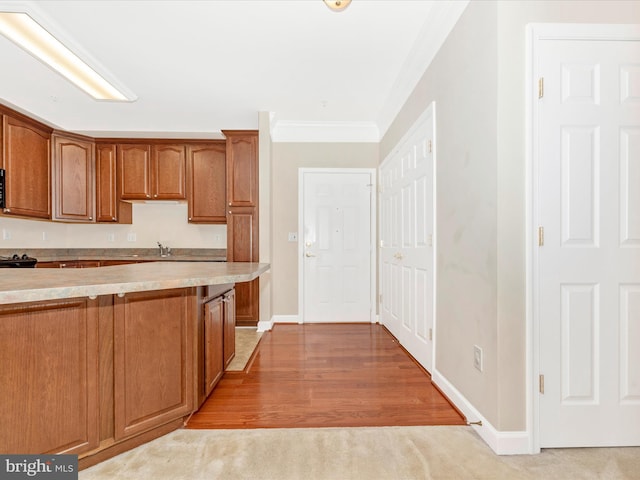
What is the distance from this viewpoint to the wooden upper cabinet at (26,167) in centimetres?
335

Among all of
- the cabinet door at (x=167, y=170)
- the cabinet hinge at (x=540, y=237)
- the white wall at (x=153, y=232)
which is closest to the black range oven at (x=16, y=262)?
the white wall at (x=153, y=232)

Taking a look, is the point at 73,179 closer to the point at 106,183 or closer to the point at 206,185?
the point at 106,183

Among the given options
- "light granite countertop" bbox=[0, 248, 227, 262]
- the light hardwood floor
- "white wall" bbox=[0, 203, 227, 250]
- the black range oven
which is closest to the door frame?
the light hardwood floor

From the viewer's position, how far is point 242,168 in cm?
387

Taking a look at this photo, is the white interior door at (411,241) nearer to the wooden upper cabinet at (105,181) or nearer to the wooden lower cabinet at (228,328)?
the wooden lower cabinet at (228,328)

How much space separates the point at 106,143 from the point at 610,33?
5.29 meters

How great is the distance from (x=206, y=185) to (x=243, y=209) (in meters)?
0.83

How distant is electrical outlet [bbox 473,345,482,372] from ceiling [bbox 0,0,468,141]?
6.63 ft

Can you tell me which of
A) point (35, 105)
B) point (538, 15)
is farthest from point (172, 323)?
point (35, 105)

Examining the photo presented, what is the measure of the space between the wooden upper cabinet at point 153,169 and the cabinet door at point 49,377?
3.29 metres

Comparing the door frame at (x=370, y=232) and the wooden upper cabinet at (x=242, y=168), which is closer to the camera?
the wooden upper cabinet at (x=242, y=168)

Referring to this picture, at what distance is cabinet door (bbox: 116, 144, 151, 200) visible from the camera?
427 centimetres

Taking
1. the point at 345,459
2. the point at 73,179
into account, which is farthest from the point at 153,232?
the point at 345,459

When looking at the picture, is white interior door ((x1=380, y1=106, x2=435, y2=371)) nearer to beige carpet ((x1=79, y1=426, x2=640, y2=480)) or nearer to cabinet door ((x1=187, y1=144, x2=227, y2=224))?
beige carpet ((x1=79, y1=426, x2=640, y2=480))
